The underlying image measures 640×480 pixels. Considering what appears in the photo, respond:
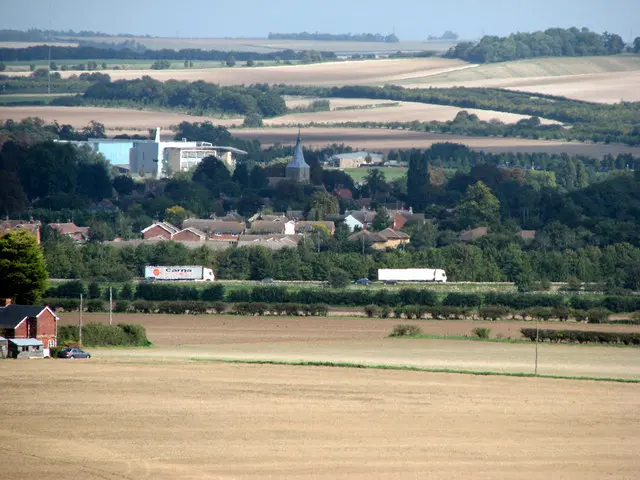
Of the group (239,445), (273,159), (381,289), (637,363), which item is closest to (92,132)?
(273,159)

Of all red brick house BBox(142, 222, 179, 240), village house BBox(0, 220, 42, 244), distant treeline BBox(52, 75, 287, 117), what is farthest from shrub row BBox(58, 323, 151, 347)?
distant treeline BBox(52, 75, 287, 117)

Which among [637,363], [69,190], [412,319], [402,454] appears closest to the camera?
[402,454]

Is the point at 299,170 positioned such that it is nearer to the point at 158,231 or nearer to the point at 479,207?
the point at 479,207

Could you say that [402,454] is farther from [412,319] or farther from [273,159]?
[273,159]

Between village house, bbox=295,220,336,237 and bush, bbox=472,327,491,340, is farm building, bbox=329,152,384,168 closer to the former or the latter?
village house, bbox=295,220,336,237

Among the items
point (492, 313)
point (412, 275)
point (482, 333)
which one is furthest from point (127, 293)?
point (482, 333)

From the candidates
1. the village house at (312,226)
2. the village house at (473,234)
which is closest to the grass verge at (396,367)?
the village house at (473,234)
